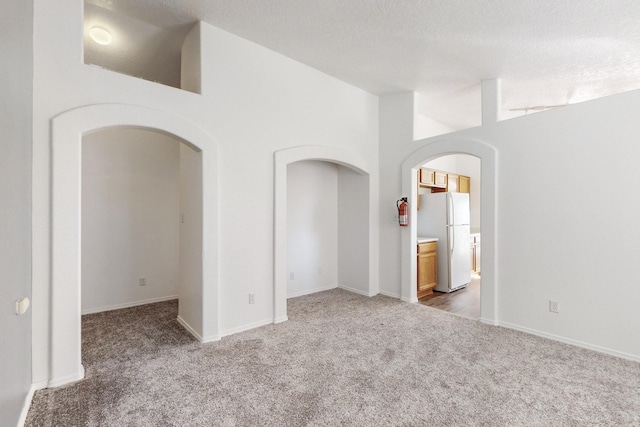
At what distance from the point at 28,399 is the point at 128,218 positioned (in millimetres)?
2558

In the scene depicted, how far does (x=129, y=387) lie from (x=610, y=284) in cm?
434

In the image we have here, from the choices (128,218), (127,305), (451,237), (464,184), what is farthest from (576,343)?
(128,218)

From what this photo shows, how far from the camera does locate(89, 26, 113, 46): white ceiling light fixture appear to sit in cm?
301

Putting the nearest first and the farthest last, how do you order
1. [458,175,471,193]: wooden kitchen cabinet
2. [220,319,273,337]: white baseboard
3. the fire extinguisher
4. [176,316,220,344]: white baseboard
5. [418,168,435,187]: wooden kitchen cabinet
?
[176,316,220,344]: white baseboard < [220,319,273,337]: white baseboard < the fire extinguisher < [418,168,435,187]: wooden kitchen cabinet < [458,175,471,193]: wooden kitchen cabinet

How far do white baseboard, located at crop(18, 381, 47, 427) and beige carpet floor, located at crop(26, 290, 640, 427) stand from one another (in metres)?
0.04

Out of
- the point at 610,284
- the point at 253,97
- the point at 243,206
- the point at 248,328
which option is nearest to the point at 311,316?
the point at 248,328

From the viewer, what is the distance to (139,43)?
10.8ft

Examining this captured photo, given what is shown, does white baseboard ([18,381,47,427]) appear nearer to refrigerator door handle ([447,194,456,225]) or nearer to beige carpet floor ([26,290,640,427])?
beige carpet floor ([26,290,640,427])

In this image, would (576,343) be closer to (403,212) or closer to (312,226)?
(403,212)

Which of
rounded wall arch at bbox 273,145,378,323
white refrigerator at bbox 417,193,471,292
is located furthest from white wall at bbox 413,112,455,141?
rounded wall arch at bbox 273,145,378,323

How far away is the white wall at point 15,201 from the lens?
5.09ft

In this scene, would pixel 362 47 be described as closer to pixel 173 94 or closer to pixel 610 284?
pixel 173 94

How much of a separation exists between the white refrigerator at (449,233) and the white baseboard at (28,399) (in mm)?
5021

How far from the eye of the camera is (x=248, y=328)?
→ 10.8 feet
